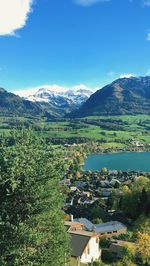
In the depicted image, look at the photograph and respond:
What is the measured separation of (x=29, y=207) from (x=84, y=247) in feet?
89.3

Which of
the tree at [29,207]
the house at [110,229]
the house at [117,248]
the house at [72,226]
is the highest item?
the tree at [29,207]

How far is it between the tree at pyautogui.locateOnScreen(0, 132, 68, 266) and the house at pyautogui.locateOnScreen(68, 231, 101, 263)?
2298 centimetres

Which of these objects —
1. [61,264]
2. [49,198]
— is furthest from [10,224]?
[61,264]

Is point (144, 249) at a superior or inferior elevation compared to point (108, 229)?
superior

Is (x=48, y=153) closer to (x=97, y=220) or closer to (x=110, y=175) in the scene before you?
(x=97, y=220)

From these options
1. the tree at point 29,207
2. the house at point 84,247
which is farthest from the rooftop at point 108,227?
the tree at point 29,207

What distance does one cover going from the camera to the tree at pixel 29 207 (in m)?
20.9

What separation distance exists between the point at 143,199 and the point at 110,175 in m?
92.8

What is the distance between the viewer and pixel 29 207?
70.0 ft

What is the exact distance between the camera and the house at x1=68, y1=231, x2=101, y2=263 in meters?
46.0

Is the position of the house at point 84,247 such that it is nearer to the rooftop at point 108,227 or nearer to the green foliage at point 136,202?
the rooftop at point 108,227

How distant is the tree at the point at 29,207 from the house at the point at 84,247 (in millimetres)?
22985

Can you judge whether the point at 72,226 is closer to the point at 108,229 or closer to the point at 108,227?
the point at 108,229

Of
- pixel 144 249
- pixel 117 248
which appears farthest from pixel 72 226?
pixel 144 249
